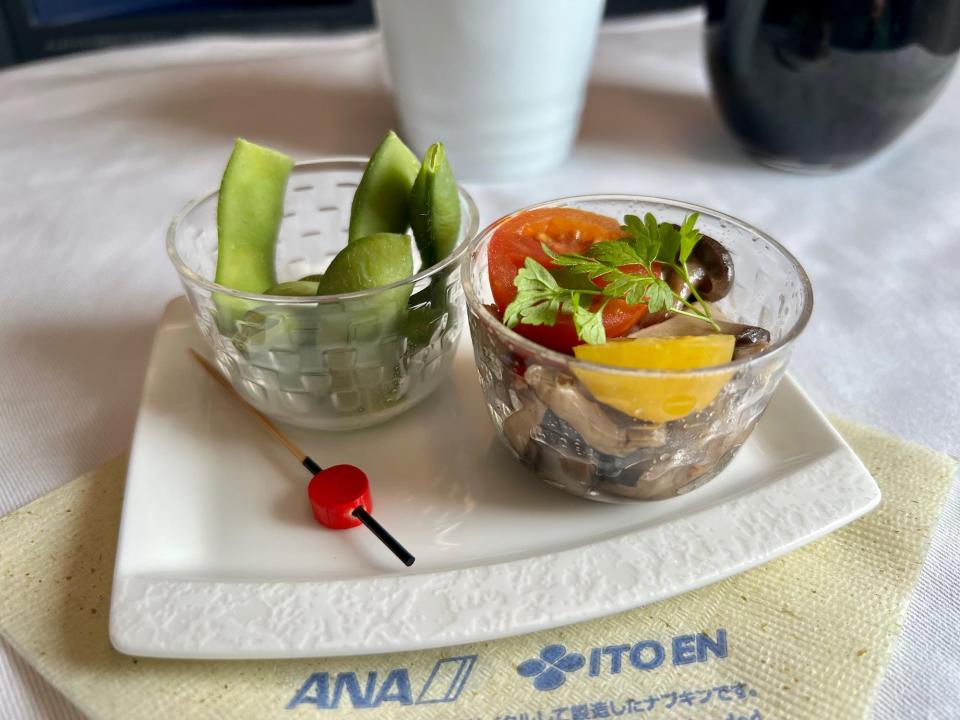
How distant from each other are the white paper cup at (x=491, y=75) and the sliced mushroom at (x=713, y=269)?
461mm

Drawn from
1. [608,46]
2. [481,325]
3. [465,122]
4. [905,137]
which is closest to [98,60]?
[465,122]

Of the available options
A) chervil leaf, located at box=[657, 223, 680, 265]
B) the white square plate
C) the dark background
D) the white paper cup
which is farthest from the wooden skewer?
the dark background

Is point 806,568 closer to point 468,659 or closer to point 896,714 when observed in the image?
point 896,714

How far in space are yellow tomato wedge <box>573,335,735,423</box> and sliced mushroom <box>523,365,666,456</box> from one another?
0.01 m

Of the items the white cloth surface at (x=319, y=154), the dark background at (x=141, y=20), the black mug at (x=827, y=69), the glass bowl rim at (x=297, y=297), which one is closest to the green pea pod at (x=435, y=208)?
the glass bowl rim at (x=297, y=297)

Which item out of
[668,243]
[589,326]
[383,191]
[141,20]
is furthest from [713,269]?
[141,20]

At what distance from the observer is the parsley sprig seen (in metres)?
0.60

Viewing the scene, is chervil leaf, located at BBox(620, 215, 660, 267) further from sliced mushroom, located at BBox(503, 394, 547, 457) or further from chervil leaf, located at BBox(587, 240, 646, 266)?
sliced mushroom, located at BBox(503, 394, 547, 457)

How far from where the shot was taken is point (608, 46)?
5.24 feet

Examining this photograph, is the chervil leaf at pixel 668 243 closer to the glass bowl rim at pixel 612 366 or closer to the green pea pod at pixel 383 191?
the glass bowl rim at pixel 612 366

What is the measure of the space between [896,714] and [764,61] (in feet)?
2.60

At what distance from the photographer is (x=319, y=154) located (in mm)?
1284

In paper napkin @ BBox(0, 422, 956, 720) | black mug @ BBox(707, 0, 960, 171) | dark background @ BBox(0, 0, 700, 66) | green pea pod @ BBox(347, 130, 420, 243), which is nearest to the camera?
paper napkin @ BBox(0, 422, 956, 720)

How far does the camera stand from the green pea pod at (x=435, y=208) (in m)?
0.69
